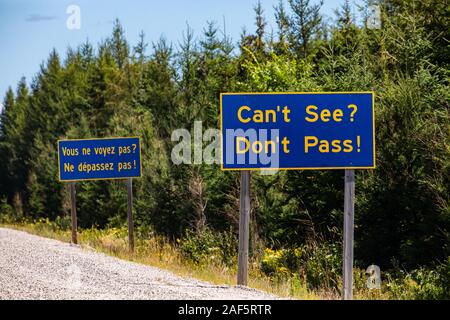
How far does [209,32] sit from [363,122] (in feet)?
65.1

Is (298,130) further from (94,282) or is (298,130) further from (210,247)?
(210,247)

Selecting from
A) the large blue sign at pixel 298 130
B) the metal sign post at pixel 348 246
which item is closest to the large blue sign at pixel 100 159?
the large blue sign at pixel 298 130

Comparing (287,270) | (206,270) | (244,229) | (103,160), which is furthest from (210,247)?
(244,229)

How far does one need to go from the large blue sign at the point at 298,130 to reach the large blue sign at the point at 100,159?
781cm

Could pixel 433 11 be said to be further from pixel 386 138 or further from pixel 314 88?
pixel 386 138

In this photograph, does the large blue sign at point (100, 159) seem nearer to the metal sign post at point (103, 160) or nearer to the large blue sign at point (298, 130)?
the metal sign post at point (103, 160)

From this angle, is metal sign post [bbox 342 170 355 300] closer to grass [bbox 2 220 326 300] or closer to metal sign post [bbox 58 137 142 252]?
grass [bbox 2 220 326 300]

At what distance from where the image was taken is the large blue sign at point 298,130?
1027 centimetres

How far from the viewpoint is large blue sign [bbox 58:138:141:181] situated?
18.3 meters

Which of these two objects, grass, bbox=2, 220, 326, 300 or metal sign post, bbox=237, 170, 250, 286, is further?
metal sign post, bbox=237, 170, 250, 286

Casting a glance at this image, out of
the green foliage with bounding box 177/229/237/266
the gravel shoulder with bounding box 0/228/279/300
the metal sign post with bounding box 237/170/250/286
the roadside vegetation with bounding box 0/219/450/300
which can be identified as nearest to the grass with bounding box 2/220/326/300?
the roadside vegetation with bounding box 0/219/450/300

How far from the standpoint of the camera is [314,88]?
15906 millimetres

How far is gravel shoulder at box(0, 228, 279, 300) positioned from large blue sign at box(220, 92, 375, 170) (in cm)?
201
